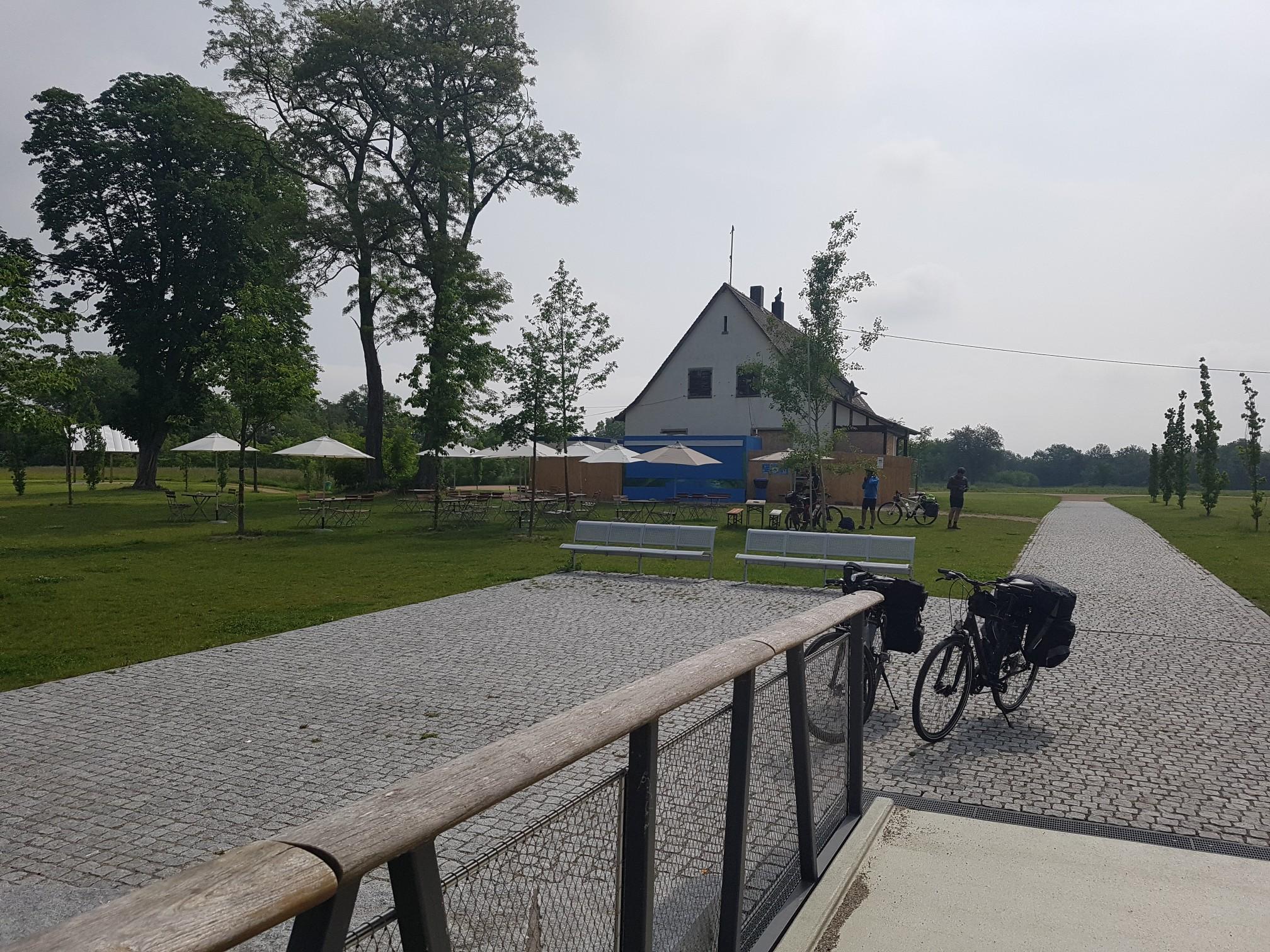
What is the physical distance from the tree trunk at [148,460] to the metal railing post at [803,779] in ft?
134

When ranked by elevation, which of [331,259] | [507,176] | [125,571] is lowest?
[125,571]

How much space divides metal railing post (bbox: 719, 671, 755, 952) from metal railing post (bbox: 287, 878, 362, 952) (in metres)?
1.93

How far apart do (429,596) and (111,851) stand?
8.70 m

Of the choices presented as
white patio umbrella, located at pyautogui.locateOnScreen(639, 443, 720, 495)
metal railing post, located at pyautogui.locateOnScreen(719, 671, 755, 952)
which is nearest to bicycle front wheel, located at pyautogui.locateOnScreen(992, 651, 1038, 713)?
metal railing post, located at pyautogui.locateOnScreen(719, 671, 755, 952)

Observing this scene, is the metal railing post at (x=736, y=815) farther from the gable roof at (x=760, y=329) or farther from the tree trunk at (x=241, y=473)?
the gable roof at (x=760, y=329)

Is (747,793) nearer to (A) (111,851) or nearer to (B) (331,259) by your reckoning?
(A) (111,851)

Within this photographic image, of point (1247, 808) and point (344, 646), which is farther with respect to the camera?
point (344, 646)

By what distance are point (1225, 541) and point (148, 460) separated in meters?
40.2

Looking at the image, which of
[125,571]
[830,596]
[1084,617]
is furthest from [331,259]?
[1084,617]

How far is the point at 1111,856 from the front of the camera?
434cm

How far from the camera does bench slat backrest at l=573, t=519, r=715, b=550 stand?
1536 cm

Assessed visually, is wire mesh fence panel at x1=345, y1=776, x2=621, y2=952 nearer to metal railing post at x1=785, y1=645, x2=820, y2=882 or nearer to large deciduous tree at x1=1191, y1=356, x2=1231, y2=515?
metal railing post at x1=785, y1=645, x2=820, y2=882

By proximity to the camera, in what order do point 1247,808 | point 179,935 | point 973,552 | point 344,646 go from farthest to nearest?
1. point 973,552
2. point 344,646
3. point 1247,808
4. point 179,935

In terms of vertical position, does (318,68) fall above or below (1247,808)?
above
